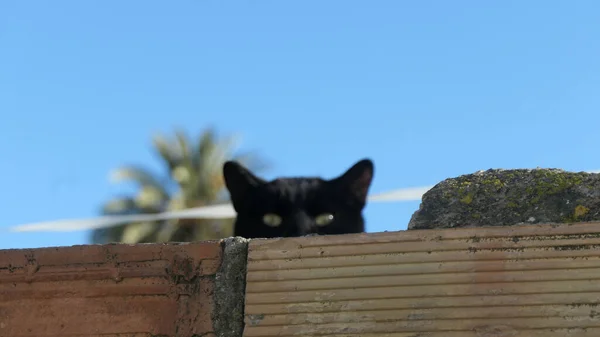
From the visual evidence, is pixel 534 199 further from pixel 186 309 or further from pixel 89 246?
pixel 89 246

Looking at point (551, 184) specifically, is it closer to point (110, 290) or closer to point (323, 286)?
point (323, 286)

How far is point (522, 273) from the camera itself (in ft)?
5.55

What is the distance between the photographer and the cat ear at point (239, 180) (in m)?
3.86

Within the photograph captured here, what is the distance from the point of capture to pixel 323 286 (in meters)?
1.78

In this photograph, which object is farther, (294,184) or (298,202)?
(294,184)

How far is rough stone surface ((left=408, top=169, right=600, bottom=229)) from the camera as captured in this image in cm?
189

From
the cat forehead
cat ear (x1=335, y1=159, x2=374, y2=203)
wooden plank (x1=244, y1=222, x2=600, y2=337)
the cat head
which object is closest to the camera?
wooden plank (x1=244, y1=222, x2=600, y2=337)

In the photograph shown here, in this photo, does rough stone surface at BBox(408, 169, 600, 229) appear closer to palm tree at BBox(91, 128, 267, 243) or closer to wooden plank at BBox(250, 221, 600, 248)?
wooden plank at BBox(250, 221, 600, 248)

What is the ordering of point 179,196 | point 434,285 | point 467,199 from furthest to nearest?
1. point 179,196
2. point 467,199
3. point 434,285

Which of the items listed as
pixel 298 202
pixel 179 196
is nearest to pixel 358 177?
pixel 298 202

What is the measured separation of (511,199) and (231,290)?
0.67 m

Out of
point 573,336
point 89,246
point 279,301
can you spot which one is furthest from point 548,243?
point 89,246

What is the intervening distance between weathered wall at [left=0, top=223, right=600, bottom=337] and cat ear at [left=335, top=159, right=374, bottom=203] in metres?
2.04

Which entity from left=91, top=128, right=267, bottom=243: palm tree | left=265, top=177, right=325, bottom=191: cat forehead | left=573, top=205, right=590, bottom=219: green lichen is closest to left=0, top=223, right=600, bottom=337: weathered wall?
left=573, top=205, right=590, bottom=219: green lichen
